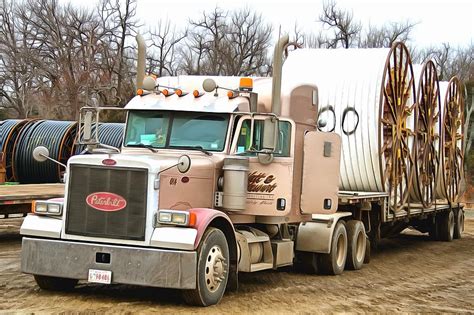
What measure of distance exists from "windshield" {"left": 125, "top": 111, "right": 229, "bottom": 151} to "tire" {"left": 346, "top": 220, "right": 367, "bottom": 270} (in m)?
4.49

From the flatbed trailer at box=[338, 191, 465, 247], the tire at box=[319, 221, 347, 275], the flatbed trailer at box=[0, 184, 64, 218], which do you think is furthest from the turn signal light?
the flatbed trailer at box=[0, 184, 64, 218]

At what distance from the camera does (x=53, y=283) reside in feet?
31.5

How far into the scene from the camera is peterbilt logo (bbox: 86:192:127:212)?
348 inches

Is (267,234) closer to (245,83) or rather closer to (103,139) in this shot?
(245,83)

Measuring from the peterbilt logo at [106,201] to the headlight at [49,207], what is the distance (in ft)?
1.41

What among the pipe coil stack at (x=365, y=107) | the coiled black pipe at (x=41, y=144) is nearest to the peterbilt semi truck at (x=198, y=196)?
the pipe coil stack at (x=365, y=107)

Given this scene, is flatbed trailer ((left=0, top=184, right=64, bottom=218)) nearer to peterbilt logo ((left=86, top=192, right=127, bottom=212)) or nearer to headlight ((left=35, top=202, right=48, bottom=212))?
headlight ((left=35, top=202, right=48, bottom=212))

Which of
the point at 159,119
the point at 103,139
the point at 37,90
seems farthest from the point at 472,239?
the point at 37,90

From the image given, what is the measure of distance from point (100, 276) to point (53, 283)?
44.4 inches

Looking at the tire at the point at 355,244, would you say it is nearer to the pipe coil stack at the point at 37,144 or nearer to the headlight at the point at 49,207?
the headlight at the point at 49,207

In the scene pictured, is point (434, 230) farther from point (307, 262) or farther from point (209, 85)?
point (209, 85)

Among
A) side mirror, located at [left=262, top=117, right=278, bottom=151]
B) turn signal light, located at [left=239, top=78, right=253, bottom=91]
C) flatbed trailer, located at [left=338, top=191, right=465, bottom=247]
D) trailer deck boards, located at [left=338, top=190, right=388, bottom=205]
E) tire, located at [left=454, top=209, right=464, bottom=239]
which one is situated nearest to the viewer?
side mirror, located at [left=262, top=117, right=278, bottom=151]

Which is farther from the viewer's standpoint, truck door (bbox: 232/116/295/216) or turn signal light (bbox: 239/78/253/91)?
turn signal light (bbox: 239/78/253/91)

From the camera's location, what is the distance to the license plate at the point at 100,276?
874 cm
